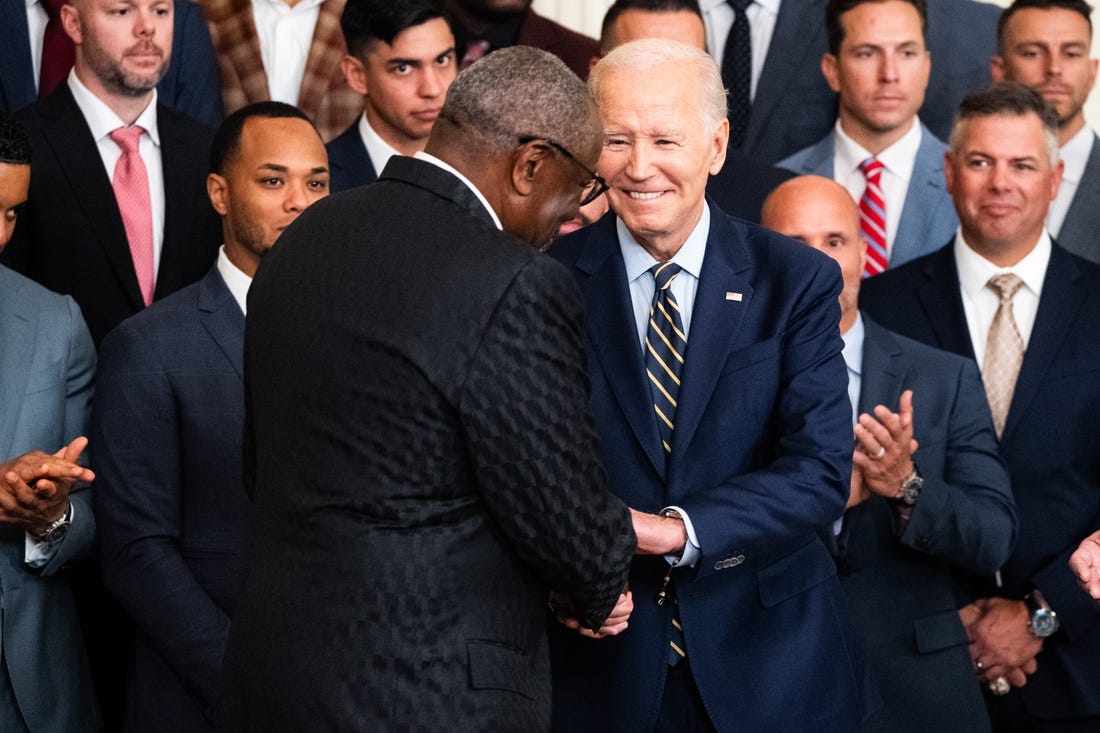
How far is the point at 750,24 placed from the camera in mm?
5320

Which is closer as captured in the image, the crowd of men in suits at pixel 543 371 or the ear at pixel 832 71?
the crowd of men in suits at pixel 543 371

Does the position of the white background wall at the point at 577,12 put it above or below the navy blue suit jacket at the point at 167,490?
above

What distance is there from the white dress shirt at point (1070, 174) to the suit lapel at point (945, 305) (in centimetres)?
87

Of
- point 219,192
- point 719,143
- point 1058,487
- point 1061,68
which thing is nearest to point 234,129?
point 219,192

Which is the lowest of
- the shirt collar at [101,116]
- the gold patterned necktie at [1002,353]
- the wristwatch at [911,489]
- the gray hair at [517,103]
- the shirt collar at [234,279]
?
the wristwatch at [911,489]

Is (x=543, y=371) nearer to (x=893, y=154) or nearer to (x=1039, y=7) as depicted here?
(x=893, y=154)

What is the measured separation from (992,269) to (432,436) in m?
2.50

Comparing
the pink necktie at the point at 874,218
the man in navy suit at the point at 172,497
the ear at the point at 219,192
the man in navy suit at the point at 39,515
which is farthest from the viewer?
the pink necktie at the point at 874,218

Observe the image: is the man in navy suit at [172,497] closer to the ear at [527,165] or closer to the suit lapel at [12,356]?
the suit lapel at [12,356]

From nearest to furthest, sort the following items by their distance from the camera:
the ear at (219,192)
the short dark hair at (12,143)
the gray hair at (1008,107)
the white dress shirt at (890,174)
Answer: the short dark hair at (12,143) < the ear at (219,192) < the gray hair at (1008,107) < the white dress shirt at (890,174)

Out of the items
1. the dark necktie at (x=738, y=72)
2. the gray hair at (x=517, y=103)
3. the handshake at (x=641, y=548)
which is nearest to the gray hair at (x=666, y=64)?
the gray hair at (x=517, y=103)

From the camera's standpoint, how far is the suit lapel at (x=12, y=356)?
3.37 metres

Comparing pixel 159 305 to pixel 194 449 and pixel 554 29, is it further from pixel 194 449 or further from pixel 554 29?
pixel 554 29

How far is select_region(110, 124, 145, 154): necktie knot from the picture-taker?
162 inches
